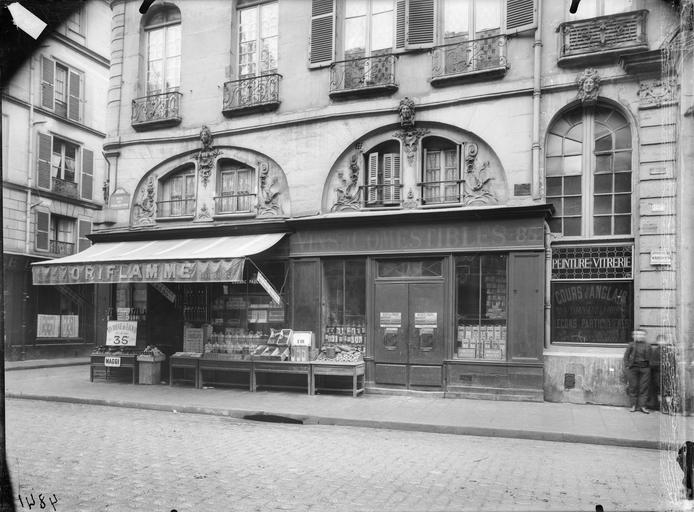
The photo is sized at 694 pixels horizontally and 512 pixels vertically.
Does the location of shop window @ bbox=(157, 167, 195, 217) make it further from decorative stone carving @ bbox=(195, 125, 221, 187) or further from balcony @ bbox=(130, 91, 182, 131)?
balcony @ bbox=(130, 91, 182, 131)

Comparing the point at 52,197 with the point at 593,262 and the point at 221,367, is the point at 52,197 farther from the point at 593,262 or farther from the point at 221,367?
the point at 593,262

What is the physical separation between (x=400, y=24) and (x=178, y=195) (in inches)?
291

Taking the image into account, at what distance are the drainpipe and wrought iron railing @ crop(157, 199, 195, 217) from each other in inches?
345

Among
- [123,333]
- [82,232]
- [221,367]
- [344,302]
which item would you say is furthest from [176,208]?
[82,232]

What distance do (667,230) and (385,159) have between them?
607cm

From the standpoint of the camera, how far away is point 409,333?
42.7 ft

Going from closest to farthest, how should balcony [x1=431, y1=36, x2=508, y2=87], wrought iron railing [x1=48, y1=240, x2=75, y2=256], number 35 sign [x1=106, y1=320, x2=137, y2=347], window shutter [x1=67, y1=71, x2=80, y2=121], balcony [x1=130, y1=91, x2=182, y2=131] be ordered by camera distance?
1. balcony [x1=431, y1=36, x2=508, y2=87]
2. number 35 sign [x1=106, y1=320, x2=137, y2=347]
3. balcony [x1=130, y1=91, x2=182, y2=131]
4. window shutter [x1=67, y1=71, x2=80, y2=121]
5. wrought iron railing [x1=48, y1=240, x2=75, y2=256]

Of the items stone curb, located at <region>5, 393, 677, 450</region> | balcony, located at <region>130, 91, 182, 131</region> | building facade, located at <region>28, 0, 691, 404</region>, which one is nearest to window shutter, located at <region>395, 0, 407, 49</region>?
building facade, located at <region>28, 0, 691, 404</region>

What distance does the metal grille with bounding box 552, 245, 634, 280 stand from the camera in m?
12.0

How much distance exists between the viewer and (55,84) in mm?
21984

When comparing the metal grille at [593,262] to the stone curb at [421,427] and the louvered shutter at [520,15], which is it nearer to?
the stone curb at [421,427]

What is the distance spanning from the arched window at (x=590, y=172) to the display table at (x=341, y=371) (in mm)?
5122

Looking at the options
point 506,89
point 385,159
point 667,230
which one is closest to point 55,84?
point 385,159

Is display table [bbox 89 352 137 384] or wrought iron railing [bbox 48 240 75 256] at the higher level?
wrought iron railing [bbox 48 240 75 256]
